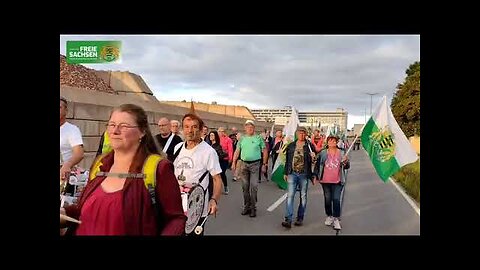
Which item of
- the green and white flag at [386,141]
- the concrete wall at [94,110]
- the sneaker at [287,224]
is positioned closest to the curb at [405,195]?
the green and white flag at [386,141]

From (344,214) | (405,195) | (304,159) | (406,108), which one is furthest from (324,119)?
(405,195)

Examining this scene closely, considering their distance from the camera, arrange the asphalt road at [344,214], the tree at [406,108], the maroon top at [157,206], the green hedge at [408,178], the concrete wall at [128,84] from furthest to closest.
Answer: the tree at [406,108] → the green hedge at [408,178] → the asphalt road at [344,214] → the concrete wall at [128,84] → the maroon top at [157,206]

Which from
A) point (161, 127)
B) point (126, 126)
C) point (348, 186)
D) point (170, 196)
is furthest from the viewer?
point (348, 186)

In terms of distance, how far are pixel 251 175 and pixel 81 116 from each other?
2.77 m

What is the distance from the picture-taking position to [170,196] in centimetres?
321

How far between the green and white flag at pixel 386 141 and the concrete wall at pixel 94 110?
2.22 meters

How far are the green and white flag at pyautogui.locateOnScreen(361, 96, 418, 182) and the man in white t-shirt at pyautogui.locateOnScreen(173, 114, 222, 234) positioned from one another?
2.15 m

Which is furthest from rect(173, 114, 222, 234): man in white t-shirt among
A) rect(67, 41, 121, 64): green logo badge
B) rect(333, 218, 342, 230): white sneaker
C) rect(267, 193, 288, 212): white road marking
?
rect(267, 193, 288, 212): white road marking

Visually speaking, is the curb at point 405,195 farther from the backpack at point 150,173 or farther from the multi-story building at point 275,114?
the backpack at point 150,173

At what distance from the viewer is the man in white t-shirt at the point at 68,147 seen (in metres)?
4.24

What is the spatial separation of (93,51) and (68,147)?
96 cm

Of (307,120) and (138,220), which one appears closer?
(138,220)

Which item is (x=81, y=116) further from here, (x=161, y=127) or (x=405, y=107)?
(x=405, y=107)
